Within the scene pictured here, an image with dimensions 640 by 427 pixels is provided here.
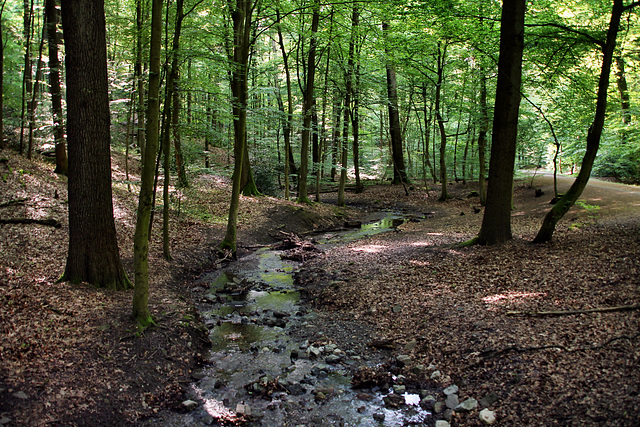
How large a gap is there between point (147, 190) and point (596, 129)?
8061mm

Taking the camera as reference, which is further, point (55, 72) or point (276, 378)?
point (55, 72)

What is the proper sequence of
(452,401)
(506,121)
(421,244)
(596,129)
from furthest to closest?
(421,244) < (506,121) < (596,129) < (452,401)

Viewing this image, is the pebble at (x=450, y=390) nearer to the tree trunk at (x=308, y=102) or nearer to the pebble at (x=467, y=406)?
the pebble at (x=467, y=406)

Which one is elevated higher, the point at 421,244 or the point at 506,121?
the point at 506,121

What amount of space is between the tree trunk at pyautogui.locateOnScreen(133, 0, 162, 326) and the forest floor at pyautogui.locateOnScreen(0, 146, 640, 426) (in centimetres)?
32

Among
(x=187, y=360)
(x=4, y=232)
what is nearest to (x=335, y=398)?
(x=187, y=360)

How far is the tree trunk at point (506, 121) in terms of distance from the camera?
27.7 ft

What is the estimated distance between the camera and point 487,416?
3.79 m

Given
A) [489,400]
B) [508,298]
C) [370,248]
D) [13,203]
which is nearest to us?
[489,400]

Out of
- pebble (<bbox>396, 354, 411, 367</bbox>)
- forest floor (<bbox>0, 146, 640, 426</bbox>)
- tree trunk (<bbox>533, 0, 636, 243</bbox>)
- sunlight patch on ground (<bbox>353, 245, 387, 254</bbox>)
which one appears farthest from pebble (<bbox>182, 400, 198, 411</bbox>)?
tree trunk (<bbox>533, 0, 636, 243</bbox>)

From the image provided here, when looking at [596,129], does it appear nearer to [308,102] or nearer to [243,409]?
[243,409]

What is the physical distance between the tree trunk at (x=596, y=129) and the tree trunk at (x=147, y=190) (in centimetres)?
748

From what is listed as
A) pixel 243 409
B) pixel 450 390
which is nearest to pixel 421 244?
pixel 450 390

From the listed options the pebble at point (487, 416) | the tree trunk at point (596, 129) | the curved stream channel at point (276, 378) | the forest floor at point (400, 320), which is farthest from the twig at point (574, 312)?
the tree trunk at point (596, 129)
